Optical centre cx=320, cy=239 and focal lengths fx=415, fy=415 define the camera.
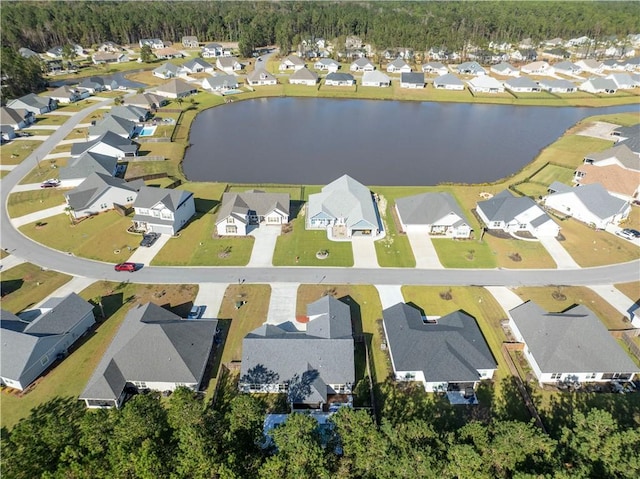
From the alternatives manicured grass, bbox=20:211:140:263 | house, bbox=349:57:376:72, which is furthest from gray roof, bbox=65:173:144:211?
house, bbox=349:57:376:72

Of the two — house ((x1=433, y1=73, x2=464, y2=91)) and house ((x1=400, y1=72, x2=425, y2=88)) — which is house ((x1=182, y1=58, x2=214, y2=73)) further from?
house ((x1=433, y1=73, x2=464, y2=91))

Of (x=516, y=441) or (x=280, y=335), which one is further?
(x=280, y=335)

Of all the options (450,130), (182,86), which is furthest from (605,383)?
(182,86)

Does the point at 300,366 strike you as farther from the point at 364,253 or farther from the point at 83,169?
the point at 83,169

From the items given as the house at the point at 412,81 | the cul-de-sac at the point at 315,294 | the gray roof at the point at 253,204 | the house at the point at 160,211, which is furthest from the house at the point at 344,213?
the house at the point at 412,81

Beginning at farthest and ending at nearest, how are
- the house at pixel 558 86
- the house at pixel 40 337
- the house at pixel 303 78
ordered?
the house at pixel 303 78
the house at pixel 558 86
the house at pixel 40 337

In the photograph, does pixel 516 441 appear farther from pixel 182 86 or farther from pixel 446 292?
pixel 182 86

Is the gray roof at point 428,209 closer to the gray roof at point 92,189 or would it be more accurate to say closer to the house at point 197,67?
the gray roof at point 92,189
